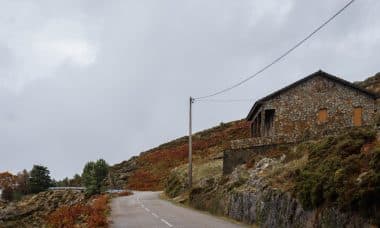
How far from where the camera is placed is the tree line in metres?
58.1

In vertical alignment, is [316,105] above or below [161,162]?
above

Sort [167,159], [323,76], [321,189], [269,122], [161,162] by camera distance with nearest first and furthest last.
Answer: [321,189] → [323,76] → [269,122] → [167,159] → [161,162]

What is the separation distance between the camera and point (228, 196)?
22250 millimetres

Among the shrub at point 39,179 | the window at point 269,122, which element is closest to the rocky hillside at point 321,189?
the window at point 269,122

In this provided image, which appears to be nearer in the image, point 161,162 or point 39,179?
point 161,162

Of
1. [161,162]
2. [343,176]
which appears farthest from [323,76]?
[161,162]

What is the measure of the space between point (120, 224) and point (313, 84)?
2100 centimetres

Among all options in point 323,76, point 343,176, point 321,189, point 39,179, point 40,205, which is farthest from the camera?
point 39,179

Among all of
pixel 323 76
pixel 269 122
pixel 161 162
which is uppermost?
pixel 323 76

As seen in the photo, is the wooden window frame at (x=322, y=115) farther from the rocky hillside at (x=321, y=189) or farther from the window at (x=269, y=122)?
the rocky hillside at (x=321, y=189)

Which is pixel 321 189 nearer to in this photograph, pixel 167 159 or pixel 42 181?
pixel 167 159

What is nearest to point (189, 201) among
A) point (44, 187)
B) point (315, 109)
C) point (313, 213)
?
point (315, 109)

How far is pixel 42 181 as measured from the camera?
75.9 meters

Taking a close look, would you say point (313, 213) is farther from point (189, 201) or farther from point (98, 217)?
point (189, 201)
